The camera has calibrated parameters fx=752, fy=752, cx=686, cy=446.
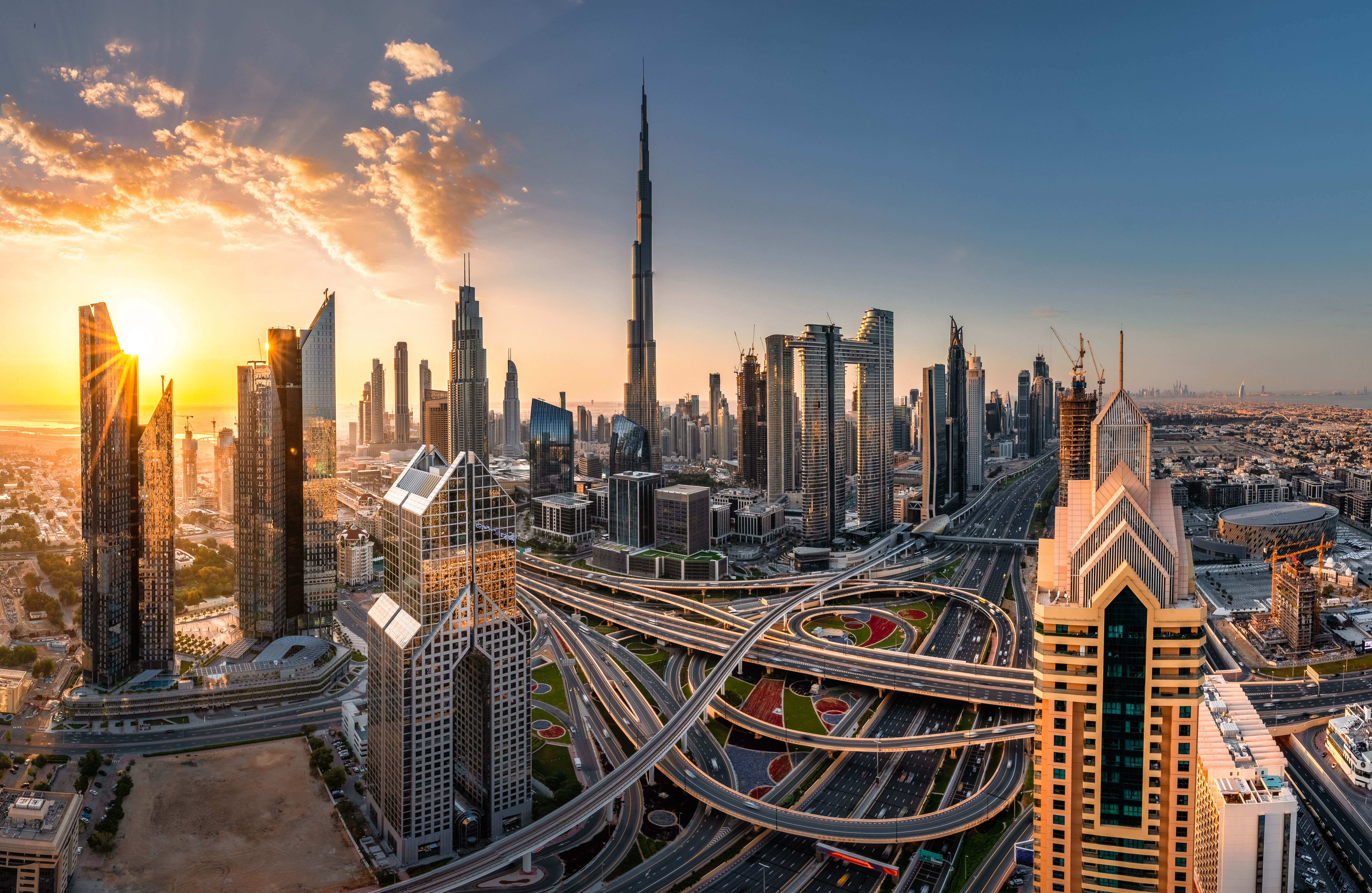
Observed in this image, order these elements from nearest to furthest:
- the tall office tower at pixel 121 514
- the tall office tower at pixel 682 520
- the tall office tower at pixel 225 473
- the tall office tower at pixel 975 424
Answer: the tall office tower at pixel 121 514
the tall office tower at pixel 682 520
the tall office tower at pixel 225 473
the tall office tower at pixel 975 424

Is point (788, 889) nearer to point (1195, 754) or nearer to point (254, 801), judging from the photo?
point (1195, 754)

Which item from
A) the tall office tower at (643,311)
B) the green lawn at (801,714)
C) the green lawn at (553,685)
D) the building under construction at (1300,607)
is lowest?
the green lawn at (801,714)

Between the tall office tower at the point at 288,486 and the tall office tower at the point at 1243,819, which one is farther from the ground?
the tall office tower at the point at 288,486

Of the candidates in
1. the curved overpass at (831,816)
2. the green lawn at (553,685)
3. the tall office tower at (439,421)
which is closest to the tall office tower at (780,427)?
the tall office tower at (439,421)

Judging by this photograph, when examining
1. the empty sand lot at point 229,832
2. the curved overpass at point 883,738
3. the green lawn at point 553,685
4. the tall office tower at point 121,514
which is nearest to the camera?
the empty sand lot at point 229,832

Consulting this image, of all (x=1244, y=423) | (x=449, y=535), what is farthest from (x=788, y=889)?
(x=1244, y=423)

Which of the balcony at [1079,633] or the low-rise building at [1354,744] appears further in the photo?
the low-rise building at [1354,744]

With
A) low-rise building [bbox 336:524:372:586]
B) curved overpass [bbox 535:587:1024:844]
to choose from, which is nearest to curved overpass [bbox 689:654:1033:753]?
curved overpass [bbox 535:587:1024:844]

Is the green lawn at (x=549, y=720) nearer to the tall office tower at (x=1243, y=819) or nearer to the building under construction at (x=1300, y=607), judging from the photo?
the tall office tower at (x=1243, y=819)
